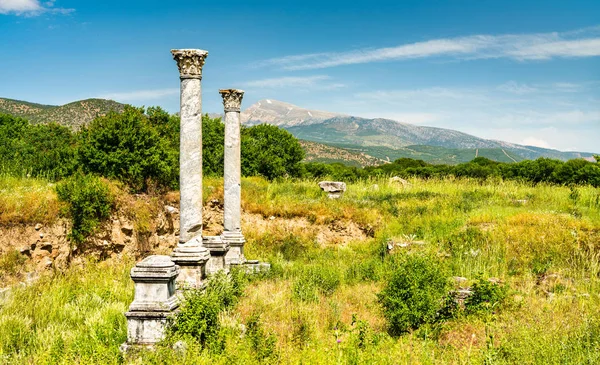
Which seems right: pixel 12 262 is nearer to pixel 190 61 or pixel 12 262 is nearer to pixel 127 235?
pixel 127 235

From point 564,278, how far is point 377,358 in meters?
6.74

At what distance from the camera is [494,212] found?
15.7 meters

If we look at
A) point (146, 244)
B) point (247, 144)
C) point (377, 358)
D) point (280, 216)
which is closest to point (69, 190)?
point (146, 244)

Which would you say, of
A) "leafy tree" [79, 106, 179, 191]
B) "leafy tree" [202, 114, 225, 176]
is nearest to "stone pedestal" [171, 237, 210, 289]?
"leafy tree" [79, 106, 179, 191]

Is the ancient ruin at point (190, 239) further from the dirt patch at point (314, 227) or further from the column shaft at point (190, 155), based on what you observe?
the dirt patch at point (314, 227)

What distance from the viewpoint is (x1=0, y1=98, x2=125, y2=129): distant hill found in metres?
89.2

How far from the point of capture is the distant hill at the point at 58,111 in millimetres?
89250

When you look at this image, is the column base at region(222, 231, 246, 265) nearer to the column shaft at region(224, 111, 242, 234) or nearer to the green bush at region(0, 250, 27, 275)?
the column shaft at region(224, 111, 242, 234)

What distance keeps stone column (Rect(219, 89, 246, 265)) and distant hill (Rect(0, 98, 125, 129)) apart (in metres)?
83.0

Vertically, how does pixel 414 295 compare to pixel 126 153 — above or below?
below

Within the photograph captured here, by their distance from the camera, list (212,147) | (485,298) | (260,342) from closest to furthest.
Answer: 1. (260,342)
2. (485,298)
3. (212,147)

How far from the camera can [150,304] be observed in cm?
707

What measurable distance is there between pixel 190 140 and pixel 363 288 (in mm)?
5375

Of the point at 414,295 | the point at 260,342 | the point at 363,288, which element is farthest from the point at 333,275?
the point at 260,342
